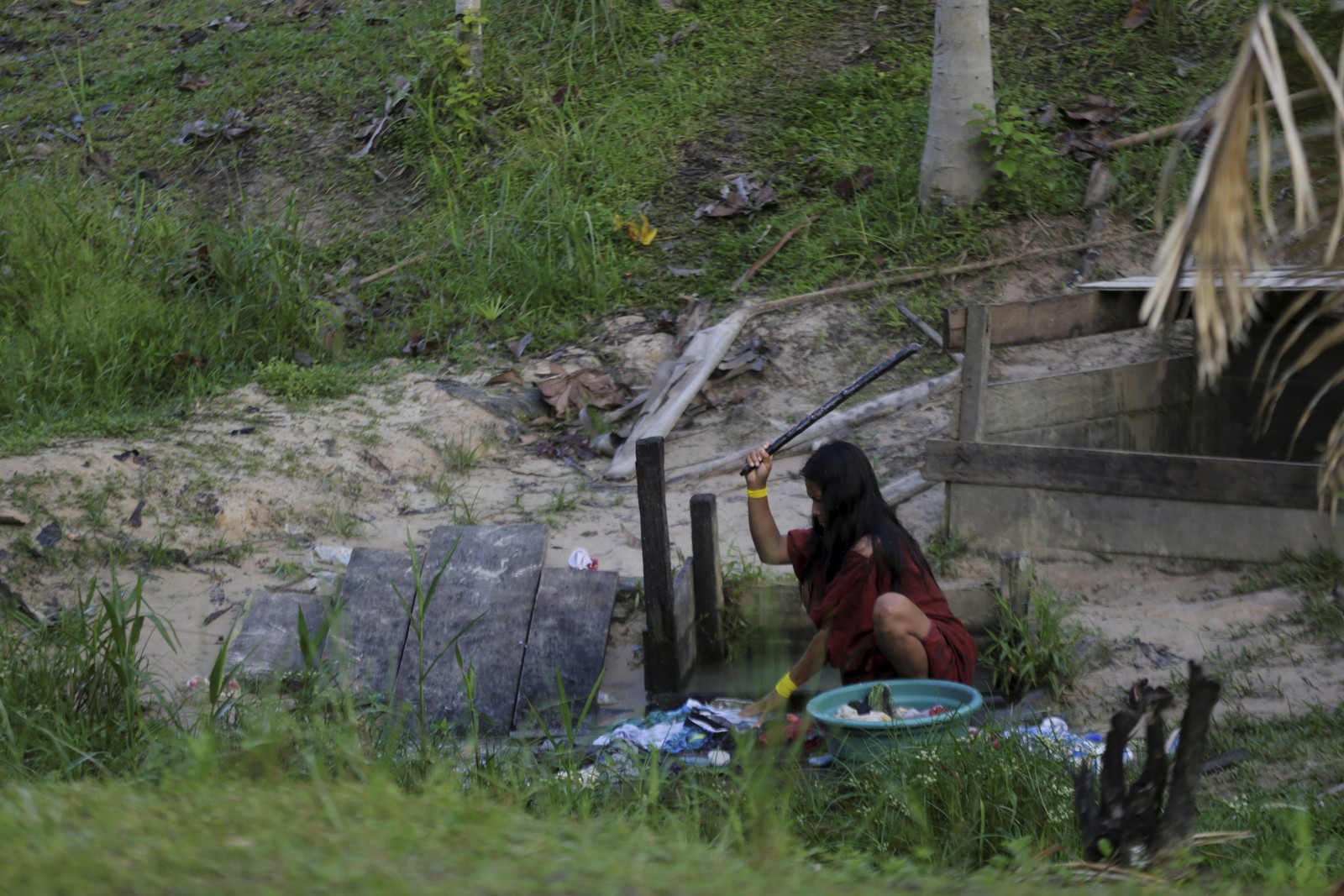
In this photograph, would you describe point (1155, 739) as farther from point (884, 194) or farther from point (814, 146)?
point (814, 146)

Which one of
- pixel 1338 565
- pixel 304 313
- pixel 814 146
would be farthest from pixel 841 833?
pixel 814 146

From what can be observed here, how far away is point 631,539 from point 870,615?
2.03m

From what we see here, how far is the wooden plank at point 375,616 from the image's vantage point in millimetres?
4656

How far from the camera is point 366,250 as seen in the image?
9.31 meters

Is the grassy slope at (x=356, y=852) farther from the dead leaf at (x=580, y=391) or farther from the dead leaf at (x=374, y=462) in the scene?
the dead leaf at (x=580, y=391)

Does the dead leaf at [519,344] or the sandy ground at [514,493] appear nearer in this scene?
the sandy ground at [514,493]

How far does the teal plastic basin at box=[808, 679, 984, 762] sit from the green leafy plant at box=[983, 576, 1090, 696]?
2.05ft

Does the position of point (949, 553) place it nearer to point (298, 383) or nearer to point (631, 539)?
point (631, 539)

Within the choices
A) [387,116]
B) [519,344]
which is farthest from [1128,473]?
[387,116]

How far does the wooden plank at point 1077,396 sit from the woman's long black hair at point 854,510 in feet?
4.70

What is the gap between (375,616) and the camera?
16.3 ft

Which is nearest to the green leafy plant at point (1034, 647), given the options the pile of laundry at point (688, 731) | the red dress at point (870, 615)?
the red dress at point (870, 615)

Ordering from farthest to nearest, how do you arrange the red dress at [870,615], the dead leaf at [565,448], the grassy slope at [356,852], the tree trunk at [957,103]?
the tree trunk at [957,103]
the dead leaf at [565,448]
the red dress at [870,615]
the grassy slope at [356,852]

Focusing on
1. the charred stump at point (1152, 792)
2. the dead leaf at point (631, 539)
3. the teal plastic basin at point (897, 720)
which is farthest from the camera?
the dead leaf at point (631, 539)
